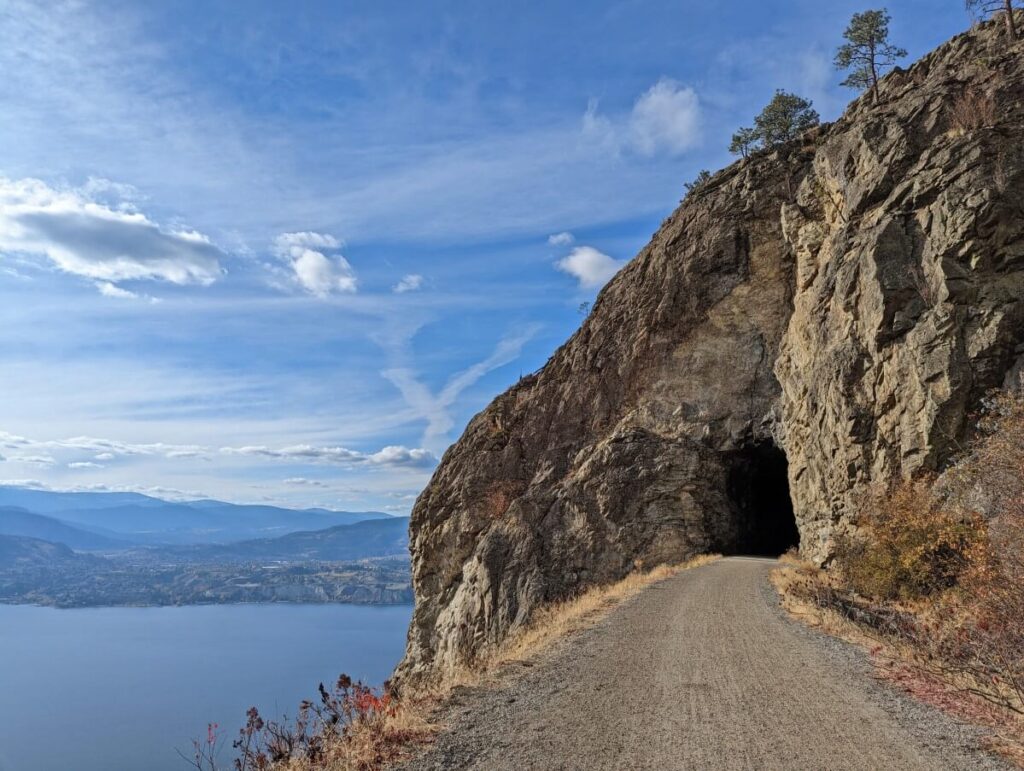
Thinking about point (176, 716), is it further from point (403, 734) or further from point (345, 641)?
point (403, 734)

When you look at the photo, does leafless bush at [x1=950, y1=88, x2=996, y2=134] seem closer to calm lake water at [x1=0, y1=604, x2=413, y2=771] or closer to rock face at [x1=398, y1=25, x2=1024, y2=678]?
rock face at [x1=398, y1=25, x2=1024, y2=678]

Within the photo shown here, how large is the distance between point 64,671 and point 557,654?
149601 mm

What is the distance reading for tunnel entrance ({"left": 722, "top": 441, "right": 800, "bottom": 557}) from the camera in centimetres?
3538

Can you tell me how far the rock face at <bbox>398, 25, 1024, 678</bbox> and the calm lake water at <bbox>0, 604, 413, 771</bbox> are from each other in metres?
13.3

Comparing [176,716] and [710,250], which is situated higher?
[710,250]

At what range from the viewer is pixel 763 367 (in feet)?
114

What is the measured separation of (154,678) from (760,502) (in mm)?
111077

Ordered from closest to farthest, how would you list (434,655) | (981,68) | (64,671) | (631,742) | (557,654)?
(631,742), (557,654), (981,68), (434,655), (64,671)

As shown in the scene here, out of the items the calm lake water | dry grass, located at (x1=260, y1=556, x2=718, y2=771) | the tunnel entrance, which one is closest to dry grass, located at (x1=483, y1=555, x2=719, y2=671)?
dry grass, located at (x1=260, y1=556, x2=718, y2=771)

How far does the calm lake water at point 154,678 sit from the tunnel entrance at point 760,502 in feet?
77.9

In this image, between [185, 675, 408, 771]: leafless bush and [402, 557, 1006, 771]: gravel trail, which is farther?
[185, 675, 408, 771]: leafless bush

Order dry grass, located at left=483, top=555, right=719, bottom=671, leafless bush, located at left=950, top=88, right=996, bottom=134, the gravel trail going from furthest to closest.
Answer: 1. leafless bush, located at left=950, top=88, right=996, bottom=134
2. dry grass, located at left=483, top=555, right=719, bottom=671
3. the gravel trail

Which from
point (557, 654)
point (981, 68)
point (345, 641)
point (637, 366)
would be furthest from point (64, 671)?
point (981, 68)

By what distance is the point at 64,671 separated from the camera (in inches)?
4697
